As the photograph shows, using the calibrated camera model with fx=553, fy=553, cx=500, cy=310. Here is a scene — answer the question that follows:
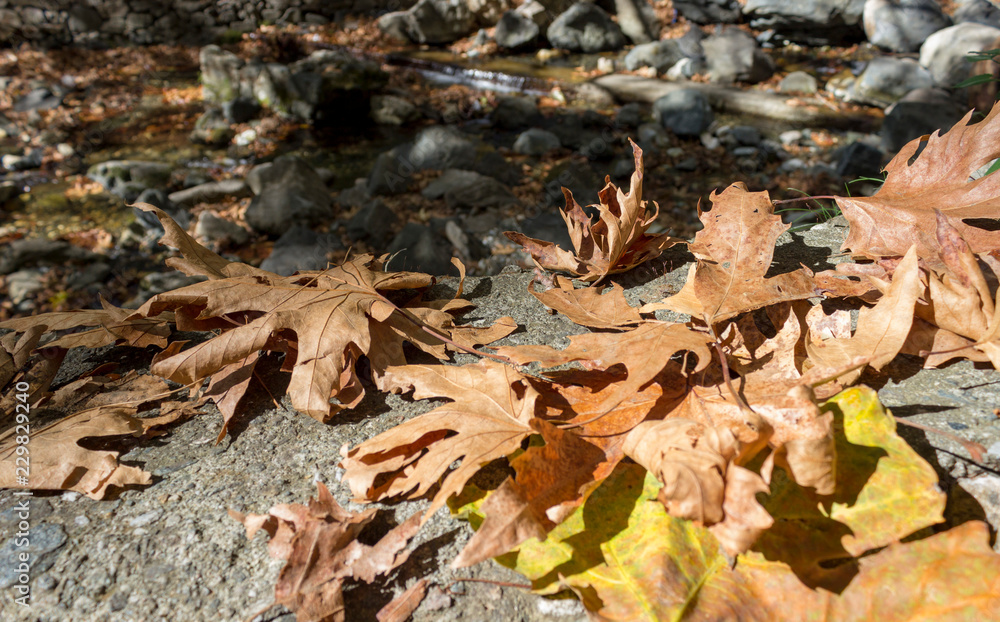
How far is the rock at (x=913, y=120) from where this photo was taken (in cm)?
557

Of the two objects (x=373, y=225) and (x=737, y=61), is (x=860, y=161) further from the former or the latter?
(x=373, y=225)

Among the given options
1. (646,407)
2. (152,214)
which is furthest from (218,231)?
(646,407)

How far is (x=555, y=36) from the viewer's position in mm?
9492

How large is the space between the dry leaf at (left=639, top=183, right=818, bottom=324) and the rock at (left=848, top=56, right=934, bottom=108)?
24.2ft

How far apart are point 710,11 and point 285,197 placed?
319 inches

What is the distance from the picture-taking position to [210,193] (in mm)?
5676

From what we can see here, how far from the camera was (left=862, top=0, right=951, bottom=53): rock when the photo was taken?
7742 mm

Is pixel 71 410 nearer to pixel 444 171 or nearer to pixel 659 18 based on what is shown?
pixel 444 171

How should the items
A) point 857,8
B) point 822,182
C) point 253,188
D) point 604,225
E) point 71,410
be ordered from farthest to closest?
point 857,8
point 253,188
point 822,182
point 604,225
point 71,410

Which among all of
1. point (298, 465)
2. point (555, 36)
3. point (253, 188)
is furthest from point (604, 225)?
point (555, 36)

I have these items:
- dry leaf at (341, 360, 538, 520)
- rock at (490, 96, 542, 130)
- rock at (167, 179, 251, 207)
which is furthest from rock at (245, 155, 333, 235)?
dry leaf at (341, 360, 538, 520)

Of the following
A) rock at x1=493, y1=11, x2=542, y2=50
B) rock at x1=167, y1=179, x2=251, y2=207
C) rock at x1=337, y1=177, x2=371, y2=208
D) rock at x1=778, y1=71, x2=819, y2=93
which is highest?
rock at x1=493, y1=11, x2=542, y2=50

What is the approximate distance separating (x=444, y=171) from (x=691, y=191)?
2536mm

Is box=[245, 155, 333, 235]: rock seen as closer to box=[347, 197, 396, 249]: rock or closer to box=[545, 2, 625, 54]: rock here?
box=[347, 197, 396, 249]: rock
